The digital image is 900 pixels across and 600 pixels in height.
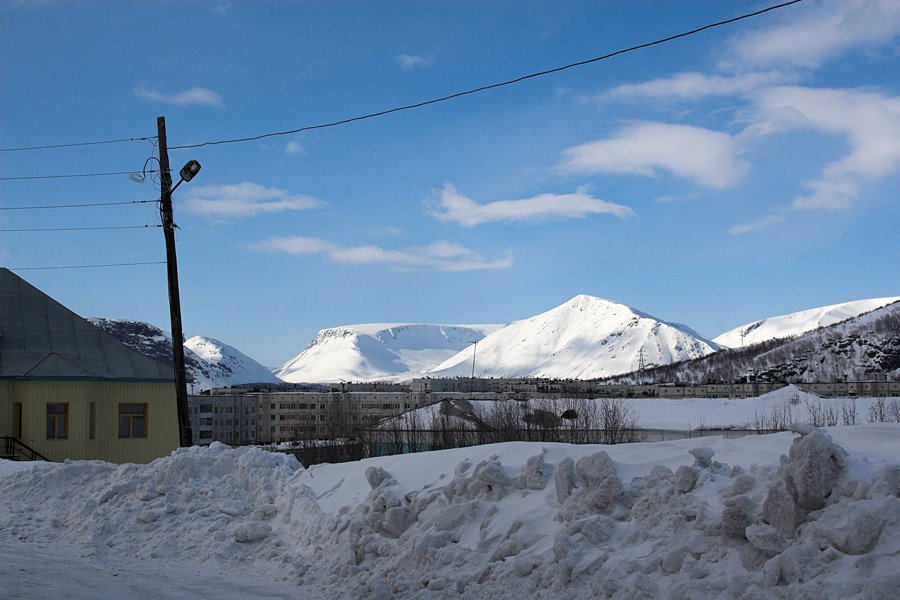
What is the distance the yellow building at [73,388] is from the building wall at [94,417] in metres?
0.03

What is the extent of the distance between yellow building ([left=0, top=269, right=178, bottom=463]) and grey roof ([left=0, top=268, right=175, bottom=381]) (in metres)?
0.03

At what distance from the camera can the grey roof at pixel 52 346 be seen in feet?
88.9

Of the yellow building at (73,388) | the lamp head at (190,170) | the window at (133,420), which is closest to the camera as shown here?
the lamp head at (190,170)

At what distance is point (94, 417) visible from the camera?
27625 mm

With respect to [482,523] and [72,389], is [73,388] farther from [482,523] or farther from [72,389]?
[482,523]

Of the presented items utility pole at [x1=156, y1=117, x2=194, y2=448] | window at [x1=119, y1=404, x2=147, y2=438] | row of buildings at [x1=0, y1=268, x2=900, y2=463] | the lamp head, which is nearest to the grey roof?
row of buildings at [x1=0, y1=268, x2=900, y2=463]

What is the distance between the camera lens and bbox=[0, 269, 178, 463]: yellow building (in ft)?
86.9

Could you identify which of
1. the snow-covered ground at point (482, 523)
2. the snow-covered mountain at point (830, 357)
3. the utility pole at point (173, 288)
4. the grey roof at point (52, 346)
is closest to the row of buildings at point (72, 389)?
the grey roof at point (52, 346)

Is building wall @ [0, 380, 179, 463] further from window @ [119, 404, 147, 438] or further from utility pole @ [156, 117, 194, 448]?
utility pole @ [156, 117, 194, 448]

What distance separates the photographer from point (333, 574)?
384 inches

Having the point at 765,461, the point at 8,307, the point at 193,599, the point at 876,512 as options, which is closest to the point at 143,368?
the point at 8,307

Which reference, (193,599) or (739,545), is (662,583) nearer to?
(739,545)

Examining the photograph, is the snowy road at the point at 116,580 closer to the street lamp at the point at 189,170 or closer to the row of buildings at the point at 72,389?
the street lamp at the point at 189,170

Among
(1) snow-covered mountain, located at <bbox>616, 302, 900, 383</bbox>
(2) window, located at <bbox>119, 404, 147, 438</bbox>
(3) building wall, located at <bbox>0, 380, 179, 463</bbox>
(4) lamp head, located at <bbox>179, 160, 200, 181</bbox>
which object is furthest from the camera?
(1) snow-covered mountain, located at <bbox>616, 302, 900, 383</bbox>
